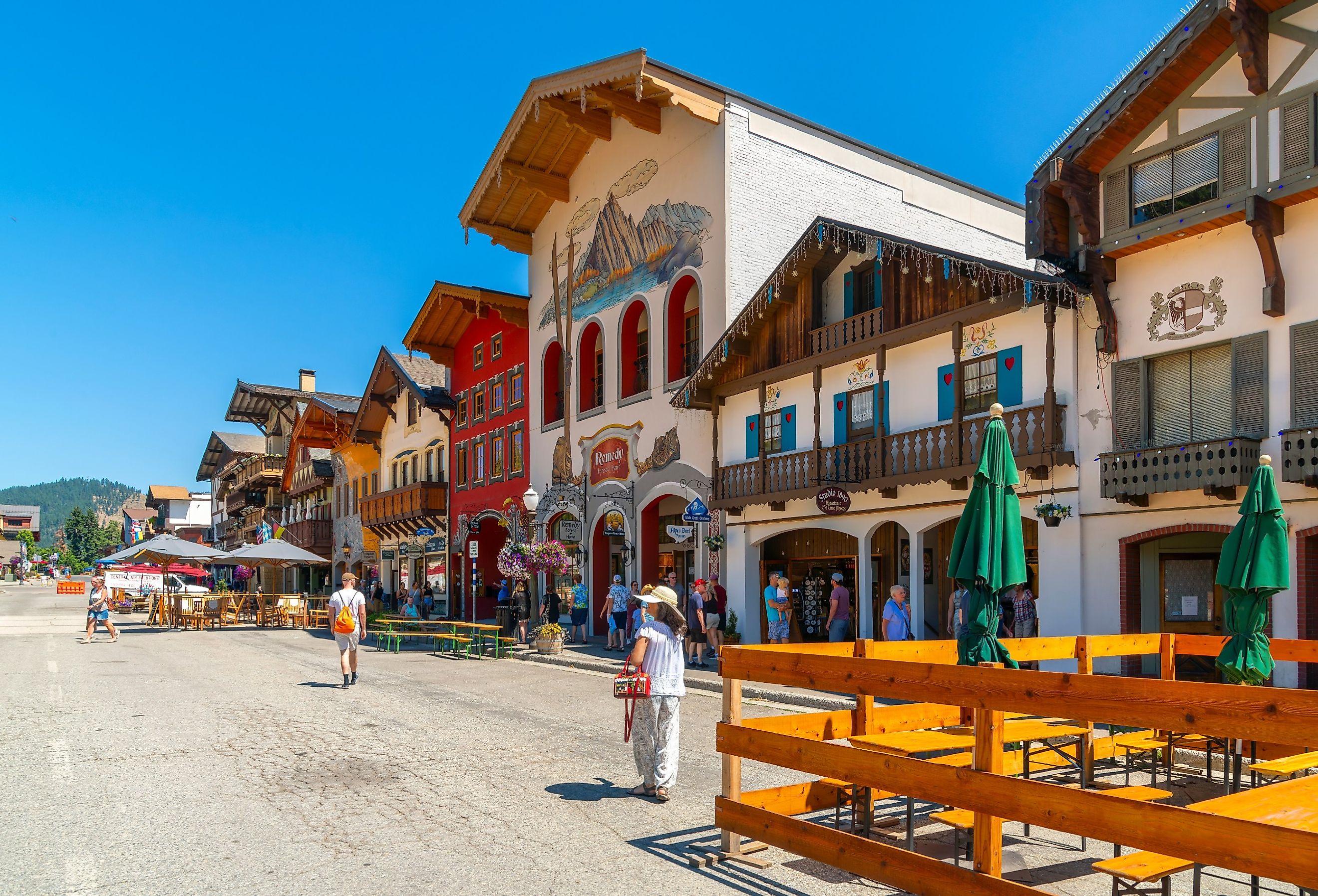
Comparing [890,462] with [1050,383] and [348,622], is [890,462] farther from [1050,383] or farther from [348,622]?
[348,622]

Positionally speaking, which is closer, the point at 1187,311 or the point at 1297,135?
the point at 1297,135

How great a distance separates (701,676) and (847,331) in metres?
7.28

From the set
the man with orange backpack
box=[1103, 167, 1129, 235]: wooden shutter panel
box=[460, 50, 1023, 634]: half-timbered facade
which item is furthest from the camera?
box=[460, 50, 1023, 634]: half-timbered facade

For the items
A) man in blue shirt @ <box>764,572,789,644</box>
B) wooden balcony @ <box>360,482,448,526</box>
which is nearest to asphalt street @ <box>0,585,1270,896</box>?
man in blue shirt @ <box>764,572,789,644</box>

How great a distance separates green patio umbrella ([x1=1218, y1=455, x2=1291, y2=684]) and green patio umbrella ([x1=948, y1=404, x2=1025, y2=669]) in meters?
2.15

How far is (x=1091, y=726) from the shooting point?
8016 mm

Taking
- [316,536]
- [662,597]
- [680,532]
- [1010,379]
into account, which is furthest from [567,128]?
[316,536]

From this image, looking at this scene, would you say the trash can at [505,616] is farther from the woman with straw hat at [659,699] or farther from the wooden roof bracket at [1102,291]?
the woman with straw hat at [659,699]

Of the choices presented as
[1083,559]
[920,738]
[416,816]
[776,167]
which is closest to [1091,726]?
[920,738]

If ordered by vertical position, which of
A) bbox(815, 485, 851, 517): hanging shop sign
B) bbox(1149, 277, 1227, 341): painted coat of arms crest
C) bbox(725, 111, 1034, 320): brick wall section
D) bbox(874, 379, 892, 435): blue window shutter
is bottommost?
bbox(815, 485, 851, 517): hanging shop sign

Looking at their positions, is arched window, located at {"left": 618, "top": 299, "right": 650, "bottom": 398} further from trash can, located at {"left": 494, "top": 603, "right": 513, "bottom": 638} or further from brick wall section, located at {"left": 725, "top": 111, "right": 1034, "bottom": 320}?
trash can, located at {"left": 494, "top": 603, "right": 513, "bottom": 638}

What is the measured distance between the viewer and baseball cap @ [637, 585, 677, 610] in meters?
8.52

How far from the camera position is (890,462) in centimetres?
1861

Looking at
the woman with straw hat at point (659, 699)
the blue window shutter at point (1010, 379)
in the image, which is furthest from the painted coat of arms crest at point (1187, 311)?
the woman with straw hat at point (659, 699)
